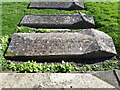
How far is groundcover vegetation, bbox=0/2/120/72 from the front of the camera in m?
6.61

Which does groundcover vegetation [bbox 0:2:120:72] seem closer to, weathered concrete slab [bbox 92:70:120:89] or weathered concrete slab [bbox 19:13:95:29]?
weathered concrete slab [bbox 19:13:95:29]

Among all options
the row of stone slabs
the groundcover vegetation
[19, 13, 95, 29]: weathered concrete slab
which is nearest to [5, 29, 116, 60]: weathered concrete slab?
the row of stone slabs

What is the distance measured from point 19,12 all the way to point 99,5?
8274mm

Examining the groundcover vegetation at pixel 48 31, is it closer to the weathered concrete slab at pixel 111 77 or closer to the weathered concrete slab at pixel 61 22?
the weathered concrete slab at pixel 61 22

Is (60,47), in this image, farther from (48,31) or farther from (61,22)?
(61,22)

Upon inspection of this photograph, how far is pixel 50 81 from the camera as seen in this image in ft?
17.5

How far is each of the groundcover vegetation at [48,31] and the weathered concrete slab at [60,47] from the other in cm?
44

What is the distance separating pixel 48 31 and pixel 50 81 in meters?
5.10

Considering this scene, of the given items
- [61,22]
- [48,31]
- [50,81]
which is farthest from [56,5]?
[50,81]

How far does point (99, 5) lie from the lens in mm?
14727

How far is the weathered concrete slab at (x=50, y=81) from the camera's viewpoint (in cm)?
511

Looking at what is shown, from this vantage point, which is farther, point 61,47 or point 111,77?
point 61,47

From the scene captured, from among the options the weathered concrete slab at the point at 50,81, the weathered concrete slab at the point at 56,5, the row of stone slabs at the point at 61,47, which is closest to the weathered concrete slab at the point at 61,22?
the row of stone slabs at the point at 61,47

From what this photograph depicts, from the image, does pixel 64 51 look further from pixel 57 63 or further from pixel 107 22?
pixel 107 22
